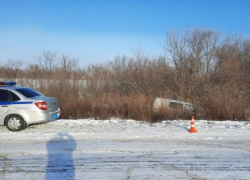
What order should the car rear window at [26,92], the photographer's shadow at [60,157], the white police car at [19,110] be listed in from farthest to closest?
the car rear window at [26,92] < the white police car at [19,110] < the photographer's shadow at [60,157]

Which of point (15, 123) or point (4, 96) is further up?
point (4, 96)

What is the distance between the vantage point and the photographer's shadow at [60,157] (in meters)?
4.19

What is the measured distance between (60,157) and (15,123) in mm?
3452

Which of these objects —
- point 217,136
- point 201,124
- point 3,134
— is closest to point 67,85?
point 3,134

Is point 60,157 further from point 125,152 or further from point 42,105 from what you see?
point 42,105

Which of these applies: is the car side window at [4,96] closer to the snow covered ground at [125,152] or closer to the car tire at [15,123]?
the car tire at [15,123]

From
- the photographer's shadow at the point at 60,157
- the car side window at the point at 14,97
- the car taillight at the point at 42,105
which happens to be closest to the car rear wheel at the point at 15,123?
the car side window at the point at 14,97

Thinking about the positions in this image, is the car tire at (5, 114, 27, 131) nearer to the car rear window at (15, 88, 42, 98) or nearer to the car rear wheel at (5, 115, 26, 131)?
the car rear wheel at (5, 115, 26, 131)

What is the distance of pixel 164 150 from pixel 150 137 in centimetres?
130

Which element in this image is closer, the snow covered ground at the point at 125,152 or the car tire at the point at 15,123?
the snow covered ground at the point at 125,152

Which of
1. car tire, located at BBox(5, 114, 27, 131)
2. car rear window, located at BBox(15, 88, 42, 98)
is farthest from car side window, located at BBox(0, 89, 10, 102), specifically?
car tire, located at BBox(5, 114, 27, 131)

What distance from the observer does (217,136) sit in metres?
6.86

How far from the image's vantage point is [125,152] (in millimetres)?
5422

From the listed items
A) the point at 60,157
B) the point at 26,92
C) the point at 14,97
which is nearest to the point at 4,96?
the point at 14,97
